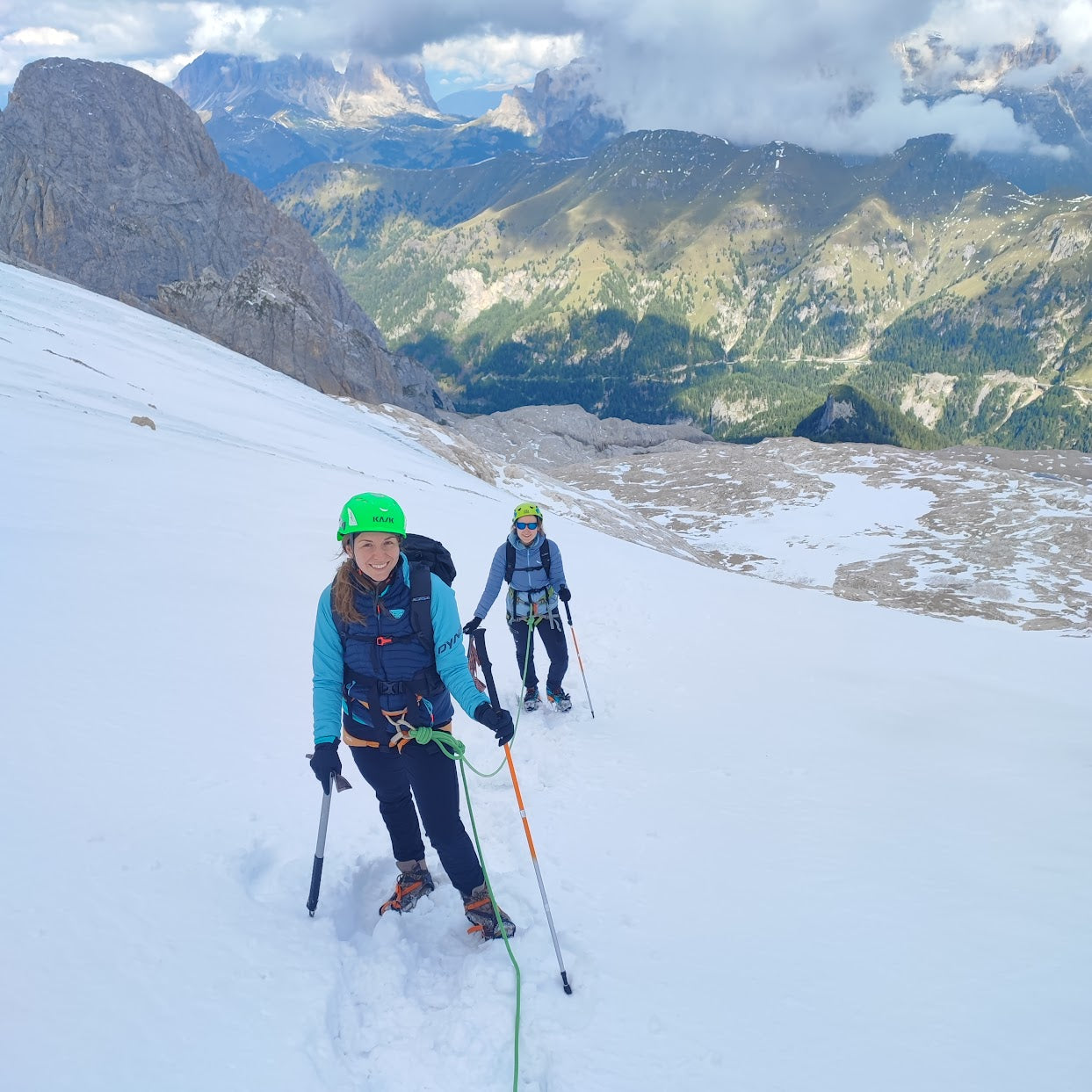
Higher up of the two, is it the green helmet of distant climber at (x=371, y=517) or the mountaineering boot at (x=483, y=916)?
the green helmet of distant climber at (x=371, y=517)

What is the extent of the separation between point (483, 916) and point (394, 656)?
2538 mm

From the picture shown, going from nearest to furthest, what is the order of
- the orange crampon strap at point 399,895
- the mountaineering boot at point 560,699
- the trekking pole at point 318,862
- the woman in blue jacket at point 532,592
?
the trekking pole at point 318,862 → the orange crampon strap at point 399,895 → the woman in blue jacket at point 532,592 → the mountaineering boot at point 560,699

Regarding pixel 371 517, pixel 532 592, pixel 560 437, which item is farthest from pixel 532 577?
pixel 560 437

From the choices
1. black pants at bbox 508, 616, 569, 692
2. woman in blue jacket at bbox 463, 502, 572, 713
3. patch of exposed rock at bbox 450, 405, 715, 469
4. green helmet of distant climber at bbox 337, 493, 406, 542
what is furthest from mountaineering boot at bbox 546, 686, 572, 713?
patch of exposed rock at bbox 450, 405, 715, 469

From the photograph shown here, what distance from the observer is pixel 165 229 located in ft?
358

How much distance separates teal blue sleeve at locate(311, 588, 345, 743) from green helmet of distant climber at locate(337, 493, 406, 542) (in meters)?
0.72

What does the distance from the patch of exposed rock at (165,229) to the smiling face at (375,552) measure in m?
75.8

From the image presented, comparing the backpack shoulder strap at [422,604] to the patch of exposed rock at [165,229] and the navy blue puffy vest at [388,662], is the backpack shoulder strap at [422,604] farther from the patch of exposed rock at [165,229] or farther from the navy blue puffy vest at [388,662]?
the patch of exposed rock at [165,229]

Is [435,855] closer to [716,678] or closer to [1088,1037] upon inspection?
[1088,1037]

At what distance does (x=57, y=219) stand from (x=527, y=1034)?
406ft

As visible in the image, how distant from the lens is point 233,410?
31.6 m

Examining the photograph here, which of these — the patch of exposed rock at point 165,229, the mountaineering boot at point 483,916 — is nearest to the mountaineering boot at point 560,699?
the mountaineering boot at point 483,916

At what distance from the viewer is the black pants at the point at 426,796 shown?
19.5 feet

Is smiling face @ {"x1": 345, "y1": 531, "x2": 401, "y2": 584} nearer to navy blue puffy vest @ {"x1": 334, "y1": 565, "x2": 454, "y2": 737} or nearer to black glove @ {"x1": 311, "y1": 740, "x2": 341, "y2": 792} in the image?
navy blue puffy vest @ {"x1": 334, "y1": 565, "x2": 454, "y2": 737}
